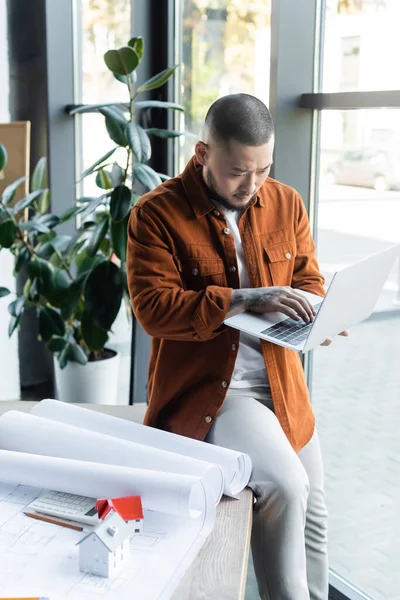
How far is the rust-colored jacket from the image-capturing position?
156cm

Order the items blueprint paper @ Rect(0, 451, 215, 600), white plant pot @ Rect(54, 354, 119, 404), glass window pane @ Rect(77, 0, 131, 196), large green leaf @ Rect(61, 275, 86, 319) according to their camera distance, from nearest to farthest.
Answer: blueprint paper @ Rect(0, 451, 215, 600)
large green leaf @ Rect(61, 275, 86, 319)
white plant pot @ Rect(54, 354, 119, 404)
glass window pane @ Rect(77, 0, 131, 196)

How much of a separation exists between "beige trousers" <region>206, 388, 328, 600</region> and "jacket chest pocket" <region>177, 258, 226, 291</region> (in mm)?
261

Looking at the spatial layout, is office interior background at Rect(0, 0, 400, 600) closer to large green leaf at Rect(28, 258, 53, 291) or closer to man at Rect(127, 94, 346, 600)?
man at Rect(127, 94, 346, 600)

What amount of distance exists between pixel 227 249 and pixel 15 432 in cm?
58

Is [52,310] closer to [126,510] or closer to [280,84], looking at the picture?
[280,84]

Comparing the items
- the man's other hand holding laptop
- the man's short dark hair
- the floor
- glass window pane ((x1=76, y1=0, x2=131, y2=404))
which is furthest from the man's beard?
glass window pane ((x1=76, y1=0, x2=131, y2=404))

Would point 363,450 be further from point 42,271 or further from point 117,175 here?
point 42,271

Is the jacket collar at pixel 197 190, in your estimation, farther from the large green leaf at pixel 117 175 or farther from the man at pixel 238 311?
the large green leaf at pixel 117 175

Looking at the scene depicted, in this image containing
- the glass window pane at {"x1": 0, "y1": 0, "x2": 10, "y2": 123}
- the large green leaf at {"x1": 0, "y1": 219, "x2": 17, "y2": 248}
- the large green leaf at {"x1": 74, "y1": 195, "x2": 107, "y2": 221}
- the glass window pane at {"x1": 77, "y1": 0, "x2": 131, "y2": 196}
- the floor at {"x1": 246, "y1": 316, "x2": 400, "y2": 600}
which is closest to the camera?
the floor at {"x1": 246, "y1": 316, "x2": 400, "y2": 600}

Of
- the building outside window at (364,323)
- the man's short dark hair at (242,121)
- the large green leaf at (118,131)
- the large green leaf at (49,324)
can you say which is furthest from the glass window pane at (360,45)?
the large green leaf at (49,324)

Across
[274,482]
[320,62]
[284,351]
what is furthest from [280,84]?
[274,482]

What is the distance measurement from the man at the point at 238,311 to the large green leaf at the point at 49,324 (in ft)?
4.62

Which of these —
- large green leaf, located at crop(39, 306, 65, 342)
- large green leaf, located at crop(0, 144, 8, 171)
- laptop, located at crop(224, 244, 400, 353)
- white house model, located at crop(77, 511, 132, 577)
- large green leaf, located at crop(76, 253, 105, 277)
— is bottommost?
large green leaf, located at crop(39, 306, 65, 342)

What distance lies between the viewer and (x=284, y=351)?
5.38 feet
